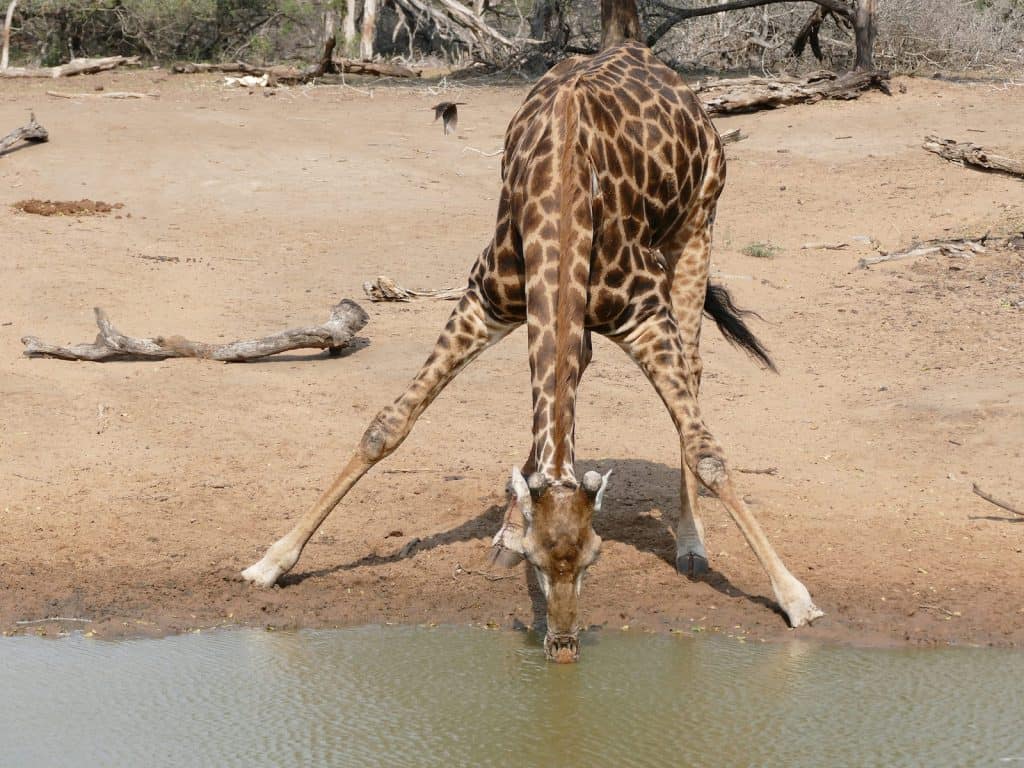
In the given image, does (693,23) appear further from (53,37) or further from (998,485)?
(998,485)

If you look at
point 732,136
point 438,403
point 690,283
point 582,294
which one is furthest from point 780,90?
point 582,294

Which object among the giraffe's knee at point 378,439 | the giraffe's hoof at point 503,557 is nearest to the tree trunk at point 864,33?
the giraffe's hoof at point 503,557

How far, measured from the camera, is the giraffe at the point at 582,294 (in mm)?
4457

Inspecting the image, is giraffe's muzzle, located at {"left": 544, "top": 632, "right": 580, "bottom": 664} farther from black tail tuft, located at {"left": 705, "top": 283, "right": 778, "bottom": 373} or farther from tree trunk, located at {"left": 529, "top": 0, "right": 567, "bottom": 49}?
tree trunk, located at {"left": 529, "top": 0, "right": 567, "bottom": 49}

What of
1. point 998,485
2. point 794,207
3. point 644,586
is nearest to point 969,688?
point 644,586

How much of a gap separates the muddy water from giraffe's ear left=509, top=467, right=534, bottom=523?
2.25ft

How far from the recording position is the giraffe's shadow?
5.72 metres

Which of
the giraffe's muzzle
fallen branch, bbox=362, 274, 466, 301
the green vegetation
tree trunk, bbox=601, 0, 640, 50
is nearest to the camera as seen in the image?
the giraffe's muzzle

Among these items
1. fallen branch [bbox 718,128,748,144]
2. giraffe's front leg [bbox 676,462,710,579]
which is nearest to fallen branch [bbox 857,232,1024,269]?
fallen branch [bbox 718,128,748,144]

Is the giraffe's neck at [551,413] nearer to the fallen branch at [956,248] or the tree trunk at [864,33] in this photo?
the fallen branch at [956,248]

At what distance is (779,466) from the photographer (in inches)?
291

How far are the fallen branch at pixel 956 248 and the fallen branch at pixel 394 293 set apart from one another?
3.64m

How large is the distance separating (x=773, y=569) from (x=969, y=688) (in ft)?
2.97

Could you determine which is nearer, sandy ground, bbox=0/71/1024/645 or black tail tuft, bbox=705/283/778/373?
sandy ground, bbox=0/71/1024/645
